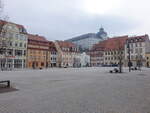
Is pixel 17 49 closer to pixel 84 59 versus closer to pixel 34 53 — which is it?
pixel 34 53

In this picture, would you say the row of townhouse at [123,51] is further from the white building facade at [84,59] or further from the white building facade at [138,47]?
the white building facade at [84,59]

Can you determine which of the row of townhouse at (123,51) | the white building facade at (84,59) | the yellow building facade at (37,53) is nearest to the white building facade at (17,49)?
the yellow building facade at (37,53)

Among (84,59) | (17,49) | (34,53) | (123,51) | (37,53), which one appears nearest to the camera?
(17,49)

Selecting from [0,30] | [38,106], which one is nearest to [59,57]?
[0,30]

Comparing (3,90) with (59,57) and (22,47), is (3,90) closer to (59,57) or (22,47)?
(22,47)

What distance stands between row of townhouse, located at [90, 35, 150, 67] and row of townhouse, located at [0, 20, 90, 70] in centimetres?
1423

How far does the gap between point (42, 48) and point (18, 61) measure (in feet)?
50.3

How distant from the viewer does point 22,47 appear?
217 feet

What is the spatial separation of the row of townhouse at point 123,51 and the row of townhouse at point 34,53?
14.2 m

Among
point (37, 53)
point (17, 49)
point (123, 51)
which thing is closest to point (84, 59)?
point (123, 51)

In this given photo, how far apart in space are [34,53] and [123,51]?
4847 cm

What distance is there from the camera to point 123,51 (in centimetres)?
8775

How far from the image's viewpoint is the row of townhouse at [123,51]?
271 ft

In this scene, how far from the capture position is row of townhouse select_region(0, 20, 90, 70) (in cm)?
6142
